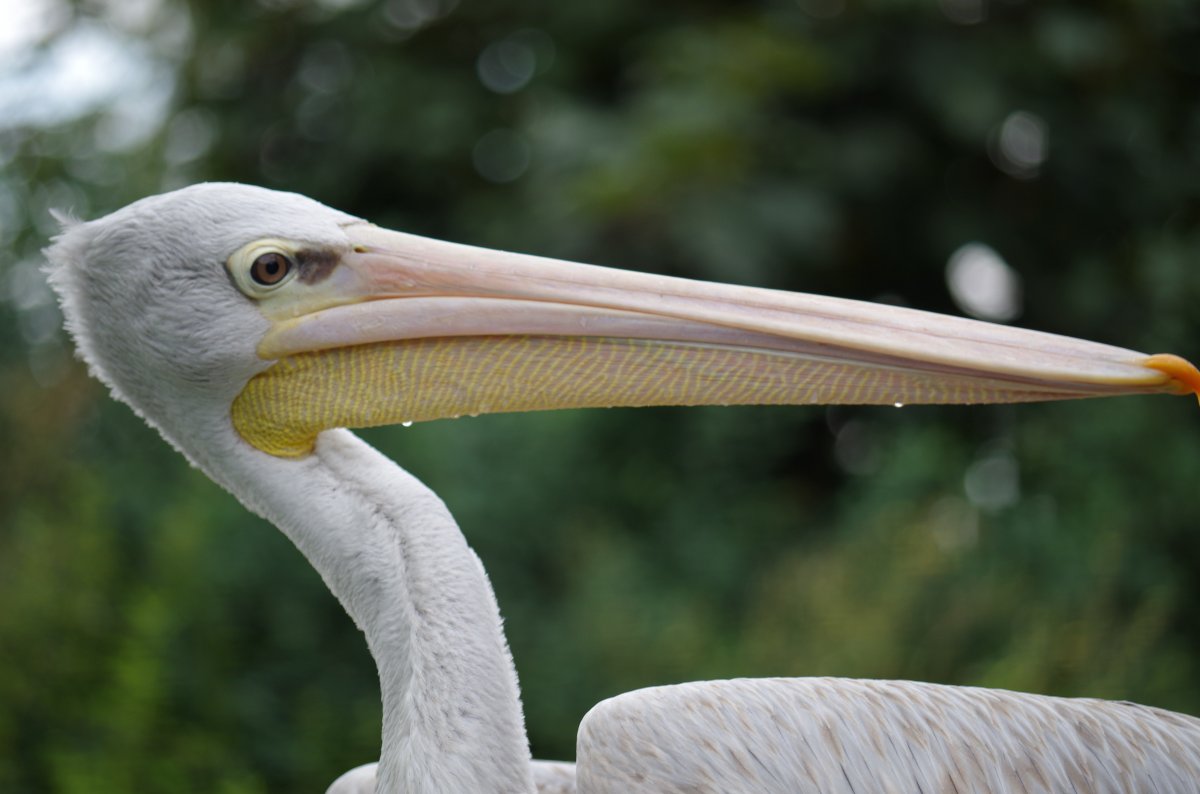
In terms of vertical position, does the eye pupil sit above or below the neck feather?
above

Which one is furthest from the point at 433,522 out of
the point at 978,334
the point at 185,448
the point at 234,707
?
the point at 234,707

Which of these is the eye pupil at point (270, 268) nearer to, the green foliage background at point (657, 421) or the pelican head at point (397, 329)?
the pelican head at point (397, 329)

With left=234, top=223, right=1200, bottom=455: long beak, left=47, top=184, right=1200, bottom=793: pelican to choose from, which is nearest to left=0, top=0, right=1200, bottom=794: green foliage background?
left=47, top=184, right=1200, bottom=793: pelican

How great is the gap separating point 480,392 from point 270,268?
1.07ft

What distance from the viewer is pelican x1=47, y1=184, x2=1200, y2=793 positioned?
5.18 ft

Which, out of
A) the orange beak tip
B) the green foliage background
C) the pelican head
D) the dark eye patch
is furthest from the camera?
the green foliage background

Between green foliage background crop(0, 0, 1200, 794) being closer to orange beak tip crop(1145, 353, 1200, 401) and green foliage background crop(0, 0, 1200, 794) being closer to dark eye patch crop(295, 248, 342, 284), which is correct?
dark eye patch crop(295, 248, 342, 284)

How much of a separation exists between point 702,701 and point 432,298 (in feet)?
2.08

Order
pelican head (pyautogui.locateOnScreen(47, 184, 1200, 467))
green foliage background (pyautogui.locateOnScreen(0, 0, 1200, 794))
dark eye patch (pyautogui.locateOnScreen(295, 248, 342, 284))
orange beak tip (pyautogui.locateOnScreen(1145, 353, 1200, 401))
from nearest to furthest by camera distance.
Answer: orange beak tip (pyautogui.locateOnScreen(1145, 353, 1200, 401))
pelican head (pyautogui.locateOnScreen(47, 184, 1200, 467))
dark eye patch (pyautogui.locateOnScreen(295, 248, 342, 284))
green foliage background (pyautogui.locateOnScreen(0, 0, 1200, 794))

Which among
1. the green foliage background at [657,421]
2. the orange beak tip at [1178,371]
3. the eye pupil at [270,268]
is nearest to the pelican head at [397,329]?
the eye pupil at [270,268]

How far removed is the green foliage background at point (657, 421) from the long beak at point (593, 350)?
1.77 metres

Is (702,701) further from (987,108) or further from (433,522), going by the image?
(987,108)

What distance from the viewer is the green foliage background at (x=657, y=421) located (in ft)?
11.9

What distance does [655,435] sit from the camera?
4.79 m
